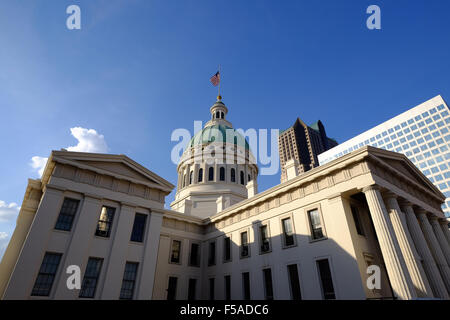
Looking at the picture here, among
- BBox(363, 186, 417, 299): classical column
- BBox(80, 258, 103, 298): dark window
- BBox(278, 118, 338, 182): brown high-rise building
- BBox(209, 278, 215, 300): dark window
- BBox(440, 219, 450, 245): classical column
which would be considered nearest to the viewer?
BBox(363, 186, 417, 299): classical column

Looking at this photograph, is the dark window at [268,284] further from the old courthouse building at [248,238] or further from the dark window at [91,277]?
the dark window at [91,277]

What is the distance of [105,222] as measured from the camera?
21.0 m

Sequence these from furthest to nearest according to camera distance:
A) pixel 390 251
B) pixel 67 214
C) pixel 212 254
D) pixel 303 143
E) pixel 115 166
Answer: pixel 303 143, pixel 212 254, pixel 115 166, pixel 67 214, pixel 390 251

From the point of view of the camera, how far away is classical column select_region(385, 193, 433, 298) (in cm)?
1513

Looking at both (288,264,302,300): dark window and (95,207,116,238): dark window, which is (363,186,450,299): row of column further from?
(95,207,116,238): dark window

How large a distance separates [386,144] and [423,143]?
1007cm

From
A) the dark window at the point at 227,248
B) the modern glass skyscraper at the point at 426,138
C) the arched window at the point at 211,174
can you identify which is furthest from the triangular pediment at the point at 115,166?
the modern glass skyscraper at the point at 426,138

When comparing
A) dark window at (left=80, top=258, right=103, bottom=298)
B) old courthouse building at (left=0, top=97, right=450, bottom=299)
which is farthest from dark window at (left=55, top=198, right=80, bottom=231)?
dark window at (left=80, top=258, right=103, bottom=298)

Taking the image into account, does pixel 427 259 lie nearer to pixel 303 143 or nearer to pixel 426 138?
pixel 426 138

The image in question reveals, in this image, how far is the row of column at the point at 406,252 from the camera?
597 inches

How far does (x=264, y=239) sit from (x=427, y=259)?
489 inches

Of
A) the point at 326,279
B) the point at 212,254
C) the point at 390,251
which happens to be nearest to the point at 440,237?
the point at 390,251

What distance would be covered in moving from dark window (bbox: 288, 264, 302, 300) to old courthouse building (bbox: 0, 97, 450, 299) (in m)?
0.07
